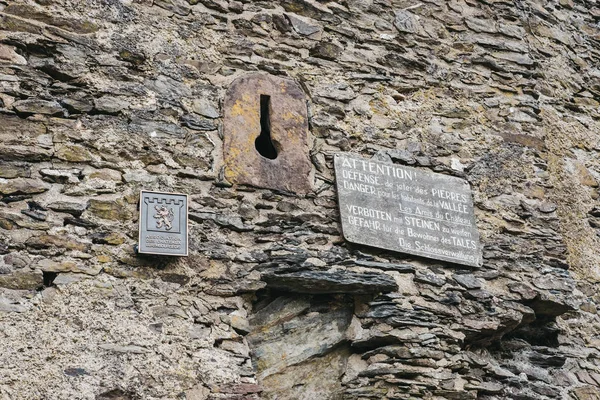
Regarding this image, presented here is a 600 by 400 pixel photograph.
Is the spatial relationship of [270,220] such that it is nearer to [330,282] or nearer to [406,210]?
[330,282]

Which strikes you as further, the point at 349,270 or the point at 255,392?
the point at 349,270

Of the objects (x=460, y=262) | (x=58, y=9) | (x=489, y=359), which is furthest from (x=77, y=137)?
(x=489, y=359)

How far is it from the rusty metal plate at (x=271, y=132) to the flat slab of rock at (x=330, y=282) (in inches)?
20.7

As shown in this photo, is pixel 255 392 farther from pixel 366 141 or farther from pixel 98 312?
pixel 366 141

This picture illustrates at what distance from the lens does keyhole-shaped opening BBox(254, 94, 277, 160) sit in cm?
584

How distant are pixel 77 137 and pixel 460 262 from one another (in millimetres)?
2239

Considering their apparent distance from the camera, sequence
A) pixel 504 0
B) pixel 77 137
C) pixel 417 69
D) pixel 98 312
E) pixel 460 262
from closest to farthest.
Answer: pixel 98 312 < pixel 77 137 < pixel 460 262 < pixel 417 69 < pixel 504 0

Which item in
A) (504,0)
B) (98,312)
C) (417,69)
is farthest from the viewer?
(504,0)

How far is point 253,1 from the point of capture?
6.15 m

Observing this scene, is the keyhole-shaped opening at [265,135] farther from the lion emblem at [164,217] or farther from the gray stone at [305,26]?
the lion emblem at [164,217]

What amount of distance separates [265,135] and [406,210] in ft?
2.98

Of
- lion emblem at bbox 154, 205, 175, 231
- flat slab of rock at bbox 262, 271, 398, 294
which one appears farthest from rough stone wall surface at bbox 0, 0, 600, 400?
lion emblem at bbox 154, 205, 175, 231

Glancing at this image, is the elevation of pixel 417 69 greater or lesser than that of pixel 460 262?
greater

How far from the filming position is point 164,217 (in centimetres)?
527
